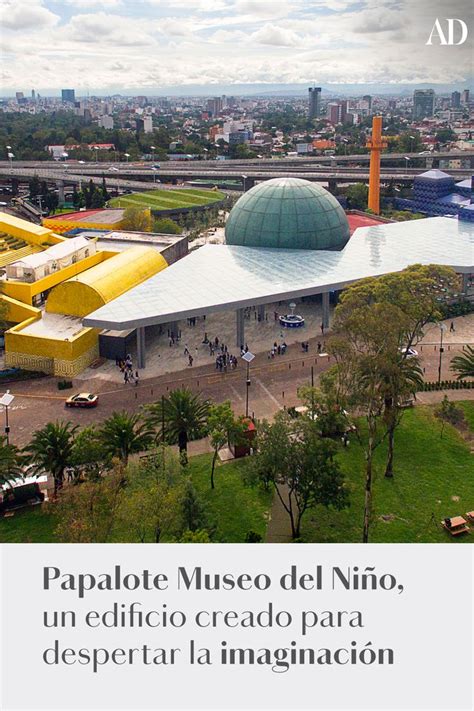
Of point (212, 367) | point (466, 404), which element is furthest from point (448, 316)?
point (212, 367)

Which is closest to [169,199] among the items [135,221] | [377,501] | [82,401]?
[135,221]

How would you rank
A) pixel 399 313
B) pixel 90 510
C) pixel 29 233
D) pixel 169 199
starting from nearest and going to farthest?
pixel 90 510 → pixel 399 313 → pixel 29 233 → pixel 169 199

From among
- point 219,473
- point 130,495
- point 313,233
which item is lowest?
point 219,473

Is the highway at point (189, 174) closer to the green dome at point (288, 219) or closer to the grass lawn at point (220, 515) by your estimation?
the green dome at point (288, 219)

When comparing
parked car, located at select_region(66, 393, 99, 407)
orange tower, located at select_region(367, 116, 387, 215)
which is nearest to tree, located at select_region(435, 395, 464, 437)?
parked car, located at select_region(66, 393, 99, 407)

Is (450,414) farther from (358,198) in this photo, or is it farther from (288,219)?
(358,198)

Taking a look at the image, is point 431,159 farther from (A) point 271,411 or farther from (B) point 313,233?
(A) point 271,411

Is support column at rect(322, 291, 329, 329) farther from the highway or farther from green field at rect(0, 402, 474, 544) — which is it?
the highway
